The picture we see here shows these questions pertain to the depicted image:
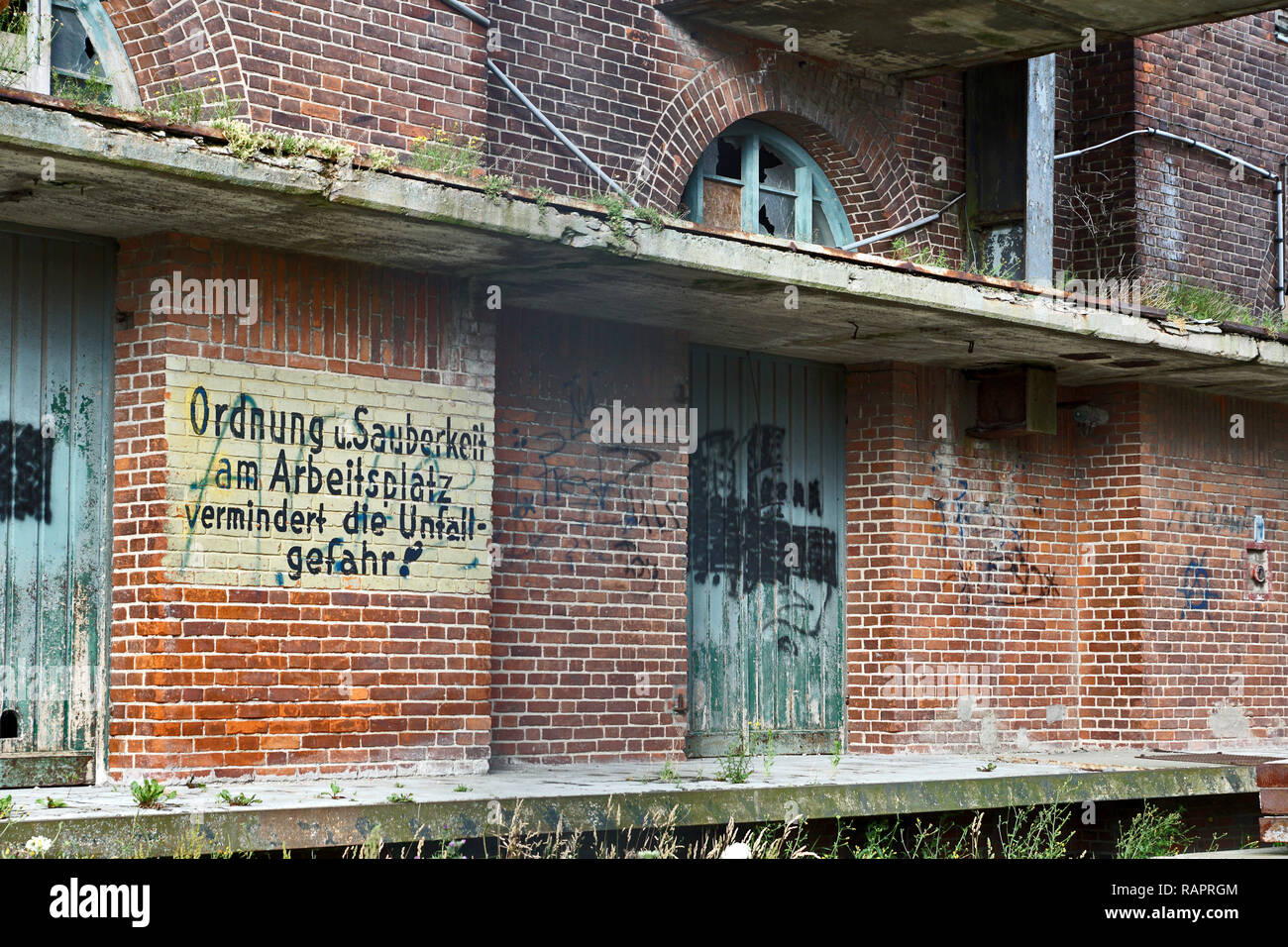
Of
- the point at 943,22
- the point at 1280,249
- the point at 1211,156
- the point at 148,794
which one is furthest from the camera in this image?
the point at 1280,249

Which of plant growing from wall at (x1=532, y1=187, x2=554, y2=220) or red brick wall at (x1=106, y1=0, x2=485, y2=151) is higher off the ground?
red brick wall at (x1=106, y1=0, x2=485, y2=151)

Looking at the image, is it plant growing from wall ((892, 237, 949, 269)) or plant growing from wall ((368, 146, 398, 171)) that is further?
plant growing from wall ((892, 237, 949, 269))

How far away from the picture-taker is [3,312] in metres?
8.17

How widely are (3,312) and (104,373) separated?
1.94 feet

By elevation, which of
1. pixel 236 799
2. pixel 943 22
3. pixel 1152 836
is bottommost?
pixel 1152 836

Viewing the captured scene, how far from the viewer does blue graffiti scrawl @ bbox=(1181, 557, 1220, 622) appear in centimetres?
1352

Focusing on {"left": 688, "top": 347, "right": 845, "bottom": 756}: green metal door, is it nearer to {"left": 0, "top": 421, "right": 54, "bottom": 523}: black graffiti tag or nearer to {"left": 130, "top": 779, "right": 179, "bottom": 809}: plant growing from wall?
{"left": 0, "top": 421, "right": 54, "bottom": 523}: black graffiti tag

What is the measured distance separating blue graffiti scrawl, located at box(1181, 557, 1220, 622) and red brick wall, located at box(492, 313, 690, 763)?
16.1 feet

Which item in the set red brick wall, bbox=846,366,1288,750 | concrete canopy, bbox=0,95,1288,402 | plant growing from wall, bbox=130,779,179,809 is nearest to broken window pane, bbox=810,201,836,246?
concrete canopy, bbox=0,95,1288,402

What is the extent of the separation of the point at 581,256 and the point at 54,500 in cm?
299

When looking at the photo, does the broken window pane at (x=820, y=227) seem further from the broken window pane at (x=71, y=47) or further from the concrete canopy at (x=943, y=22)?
the broken window pane at (x=71, y=47)

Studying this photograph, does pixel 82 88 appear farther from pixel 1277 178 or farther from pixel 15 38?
pixel 1277 178

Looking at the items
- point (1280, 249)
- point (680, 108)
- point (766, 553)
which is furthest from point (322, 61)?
point (1280, 249)

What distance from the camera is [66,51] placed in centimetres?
866
